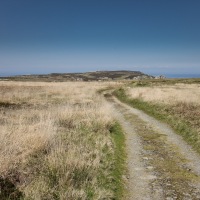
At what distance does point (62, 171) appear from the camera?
7094 mm

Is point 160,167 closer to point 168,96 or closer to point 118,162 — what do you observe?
point 118,162

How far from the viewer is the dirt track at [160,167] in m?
7.27

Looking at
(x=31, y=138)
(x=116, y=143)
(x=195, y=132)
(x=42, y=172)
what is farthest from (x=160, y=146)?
(x=42, y=172)

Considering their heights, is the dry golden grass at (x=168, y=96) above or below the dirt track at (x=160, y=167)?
above

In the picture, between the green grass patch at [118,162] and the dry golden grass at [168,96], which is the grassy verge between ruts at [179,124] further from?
the green grass patch at [118,162]

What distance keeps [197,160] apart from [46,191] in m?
5.96

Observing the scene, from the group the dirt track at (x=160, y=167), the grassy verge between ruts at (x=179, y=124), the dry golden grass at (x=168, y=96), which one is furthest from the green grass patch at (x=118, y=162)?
the dry golden grass at (x=168, y=96)

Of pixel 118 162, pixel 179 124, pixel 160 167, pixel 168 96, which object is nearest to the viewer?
pixel 160 167

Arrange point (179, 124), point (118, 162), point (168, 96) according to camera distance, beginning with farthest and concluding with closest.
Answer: point (168, 96), point (179, 124), point (118, 162)

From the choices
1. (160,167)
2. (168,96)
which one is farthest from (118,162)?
(168,96)

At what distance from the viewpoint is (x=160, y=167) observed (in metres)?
9.22

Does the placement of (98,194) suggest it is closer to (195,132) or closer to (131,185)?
(131,185)

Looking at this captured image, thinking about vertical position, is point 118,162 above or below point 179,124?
below

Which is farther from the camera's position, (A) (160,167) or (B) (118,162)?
(B) (118,162)
